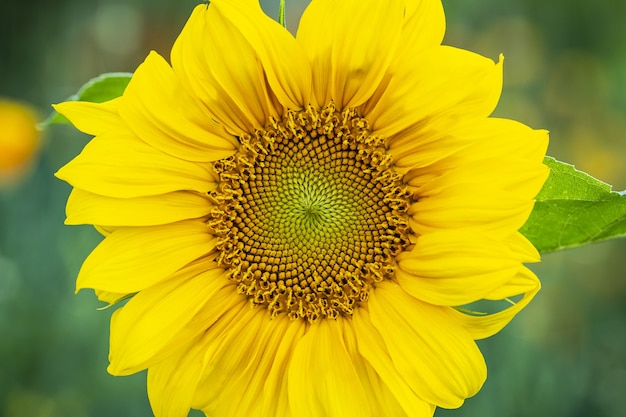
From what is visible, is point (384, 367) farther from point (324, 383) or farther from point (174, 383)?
point (174, 383)

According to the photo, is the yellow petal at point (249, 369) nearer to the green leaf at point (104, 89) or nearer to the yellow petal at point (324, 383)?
the yellow petal at point (324, 383)

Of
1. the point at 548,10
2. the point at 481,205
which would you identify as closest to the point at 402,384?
the point at 481,205

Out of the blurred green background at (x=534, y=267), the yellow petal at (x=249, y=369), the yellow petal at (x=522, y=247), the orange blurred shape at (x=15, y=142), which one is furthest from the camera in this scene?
the orange blurred shape at (x=15, y=142)

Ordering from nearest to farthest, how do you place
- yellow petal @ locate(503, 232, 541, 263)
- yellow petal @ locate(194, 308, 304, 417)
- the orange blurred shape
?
yellow petal @ locate(503, 232, 541, 263) < yellow petal @ locate(194, 308, 304, 417) < the orange blurred shape

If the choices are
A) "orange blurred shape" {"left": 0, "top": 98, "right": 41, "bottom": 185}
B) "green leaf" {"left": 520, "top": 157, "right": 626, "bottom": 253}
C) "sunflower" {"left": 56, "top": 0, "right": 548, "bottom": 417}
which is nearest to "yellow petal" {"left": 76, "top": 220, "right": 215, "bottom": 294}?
"sunflower" {"left": 56, "top": 0, "right": 548, "bottom": 417}

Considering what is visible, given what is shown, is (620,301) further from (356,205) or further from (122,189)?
(122,189)

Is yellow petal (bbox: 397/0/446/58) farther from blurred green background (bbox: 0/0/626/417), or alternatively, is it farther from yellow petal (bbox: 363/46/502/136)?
blurred green background (bbox: 0/0/626/417)

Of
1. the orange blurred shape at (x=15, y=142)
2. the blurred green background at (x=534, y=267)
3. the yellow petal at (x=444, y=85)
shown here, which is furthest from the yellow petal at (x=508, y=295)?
the orange blurred shape at (x=15, y=142)
